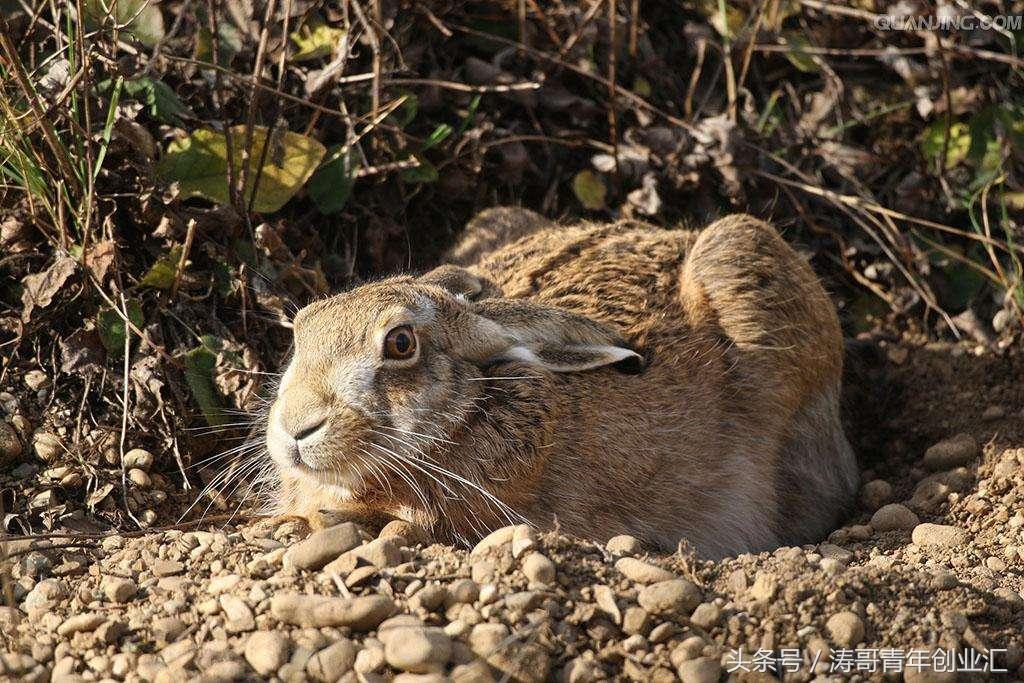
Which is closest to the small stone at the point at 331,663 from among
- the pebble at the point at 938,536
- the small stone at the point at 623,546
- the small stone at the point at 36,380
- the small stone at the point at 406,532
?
the small stone at the point at 406,532

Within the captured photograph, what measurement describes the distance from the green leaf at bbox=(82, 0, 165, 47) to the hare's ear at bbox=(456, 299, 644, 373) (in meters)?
2.43

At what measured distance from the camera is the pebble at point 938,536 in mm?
5355

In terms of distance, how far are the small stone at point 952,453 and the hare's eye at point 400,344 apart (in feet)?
9.73

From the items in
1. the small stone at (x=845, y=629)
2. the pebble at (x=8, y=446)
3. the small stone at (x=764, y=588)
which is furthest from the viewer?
the pebble at (x=8, y=446)

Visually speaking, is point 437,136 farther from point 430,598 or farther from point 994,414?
point 430,598

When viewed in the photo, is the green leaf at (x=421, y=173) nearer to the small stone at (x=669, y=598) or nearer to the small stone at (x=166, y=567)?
the small stone at (x=166, y=567)

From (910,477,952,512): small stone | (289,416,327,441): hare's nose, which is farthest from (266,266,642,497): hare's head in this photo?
(910,477,952,512): small stone

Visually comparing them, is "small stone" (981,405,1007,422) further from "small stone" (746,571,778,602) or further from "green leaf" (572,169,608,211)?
"small stone" (746,571,778,602)

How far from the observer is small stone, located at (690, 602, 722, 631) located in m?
4.02

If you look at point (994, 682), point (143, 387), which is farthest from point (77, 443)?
point (994, 682)

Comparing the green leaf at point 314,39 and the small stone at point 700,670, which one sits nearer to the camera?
the small stone at point 700,670

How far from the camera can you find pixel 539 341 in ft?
17.4

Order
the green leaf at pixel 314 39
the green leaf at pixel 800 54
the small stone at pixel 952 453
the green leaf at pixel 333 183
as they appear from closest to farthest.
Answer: the small stone at pixel 952 453
the green leaf at pixel 333 183
the green leaf at pixel 314 39
the green leaf at pixel 800 54

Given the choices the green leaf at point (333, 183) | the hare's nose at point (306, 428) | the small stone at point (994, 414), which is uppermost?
the green leaf at point (333, 183)
